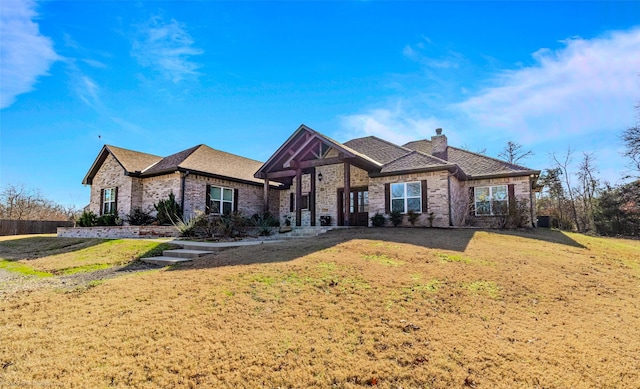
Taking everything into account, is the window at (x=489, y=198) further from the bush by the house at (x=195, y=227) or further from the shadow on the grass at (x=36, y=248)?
the shadow on the grass at (x=36, y=248)

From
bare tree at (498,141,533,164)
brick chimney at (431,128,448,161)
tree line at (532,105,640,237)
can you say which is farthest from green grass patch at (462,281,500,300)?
bare tree at (498,141,533,164)

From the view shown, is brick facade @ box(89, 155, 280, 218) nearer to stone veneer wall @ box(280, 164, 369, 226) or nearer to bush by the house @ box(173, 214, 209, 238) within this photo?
bush by the house @ box(173, 214, 209, 238)

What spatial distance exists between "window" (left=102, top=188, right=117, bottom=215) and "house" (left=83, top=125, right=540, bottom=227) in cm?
6

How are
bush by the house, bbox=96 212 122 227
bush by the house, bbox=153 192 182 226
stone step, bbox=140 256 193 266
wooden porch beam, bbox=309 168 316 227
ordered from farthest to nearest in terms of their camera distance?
wooden porch beam, bbox=309 168 316 227
bush by the house, bbox=96 212 122 227
bush by the house, bbox=153 192 182 226
stone step, bbox=140 256 193 266

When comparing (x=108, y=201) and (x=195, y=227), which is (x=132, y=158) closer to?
(x=108, y=201)

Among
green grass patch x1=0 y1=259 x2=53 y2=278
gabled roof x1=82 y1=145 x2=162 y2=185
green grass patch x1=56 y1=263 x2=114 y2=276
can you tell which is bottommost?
green grass patch x1=0 y1=259 x2=53 y2=278

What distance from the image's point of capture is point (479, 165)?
706 inches

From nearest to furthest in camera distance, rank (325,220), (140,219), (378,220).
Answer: (378,220) → (140,219) → (325,220)

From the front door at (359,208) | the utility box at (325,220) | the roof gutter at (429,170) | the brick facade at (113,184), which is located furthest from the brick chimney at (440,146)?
the brick facade at (113,184)

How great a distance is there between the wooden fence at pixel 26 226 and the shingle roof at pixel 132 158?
11.2 meters

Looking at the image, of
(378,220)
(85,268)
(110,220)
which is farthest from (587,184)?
(110,220)

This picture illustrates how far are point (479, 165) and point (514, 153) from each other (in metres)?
19.5

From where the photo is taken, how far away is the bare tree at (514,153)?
108 feet

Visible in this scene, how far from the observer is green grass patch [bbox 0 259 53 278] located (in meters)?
8.31
